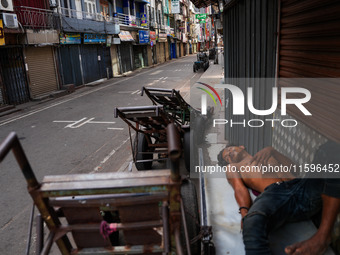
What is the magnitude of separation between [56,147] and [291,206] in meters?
6.57

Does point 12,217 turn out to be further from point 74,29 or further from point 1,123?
point 74,29

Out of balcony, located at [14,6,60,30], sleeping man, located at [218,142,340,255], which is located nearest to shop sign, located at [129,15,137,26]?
balcony, located at [14,6,60,30]

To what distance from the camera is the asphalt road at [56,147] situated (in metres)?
4.80

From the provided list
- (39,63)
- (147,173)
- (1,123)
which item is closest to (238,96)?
(147,173)

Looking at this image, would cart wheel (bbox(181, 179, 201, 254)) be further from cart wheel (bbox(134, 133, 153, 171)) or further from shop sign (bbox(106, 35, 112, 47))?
shop sign (bbox(106, 35, 112, 47))

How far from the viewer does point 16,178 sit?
6164mm

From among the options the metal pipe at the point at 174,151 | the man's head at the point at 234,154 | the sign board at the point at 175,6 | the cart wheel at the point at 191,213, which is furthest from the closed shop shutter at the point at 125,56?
the metal pipe at the point at 174,151

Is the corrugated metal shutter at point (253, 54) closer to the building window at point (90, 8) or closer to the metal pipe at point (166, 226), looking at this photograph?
the metal pipe at point (166, 226)

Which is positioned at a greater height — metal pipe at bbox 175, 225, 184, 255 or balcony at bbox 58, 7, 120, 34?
balcony at bbox 58, 7, 120, 34

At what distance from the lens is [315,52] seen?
2.97 m

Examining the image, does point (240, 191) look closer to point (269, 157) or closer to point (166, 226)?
point (269, 157)

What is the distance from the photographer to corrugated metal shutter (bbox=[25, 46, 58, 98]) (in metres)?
16.5

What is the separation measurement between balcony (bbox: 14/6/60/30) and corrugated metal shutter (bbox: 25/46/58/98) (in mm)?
1276

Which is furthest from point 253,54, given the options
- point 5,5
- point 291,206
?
point 5,5
